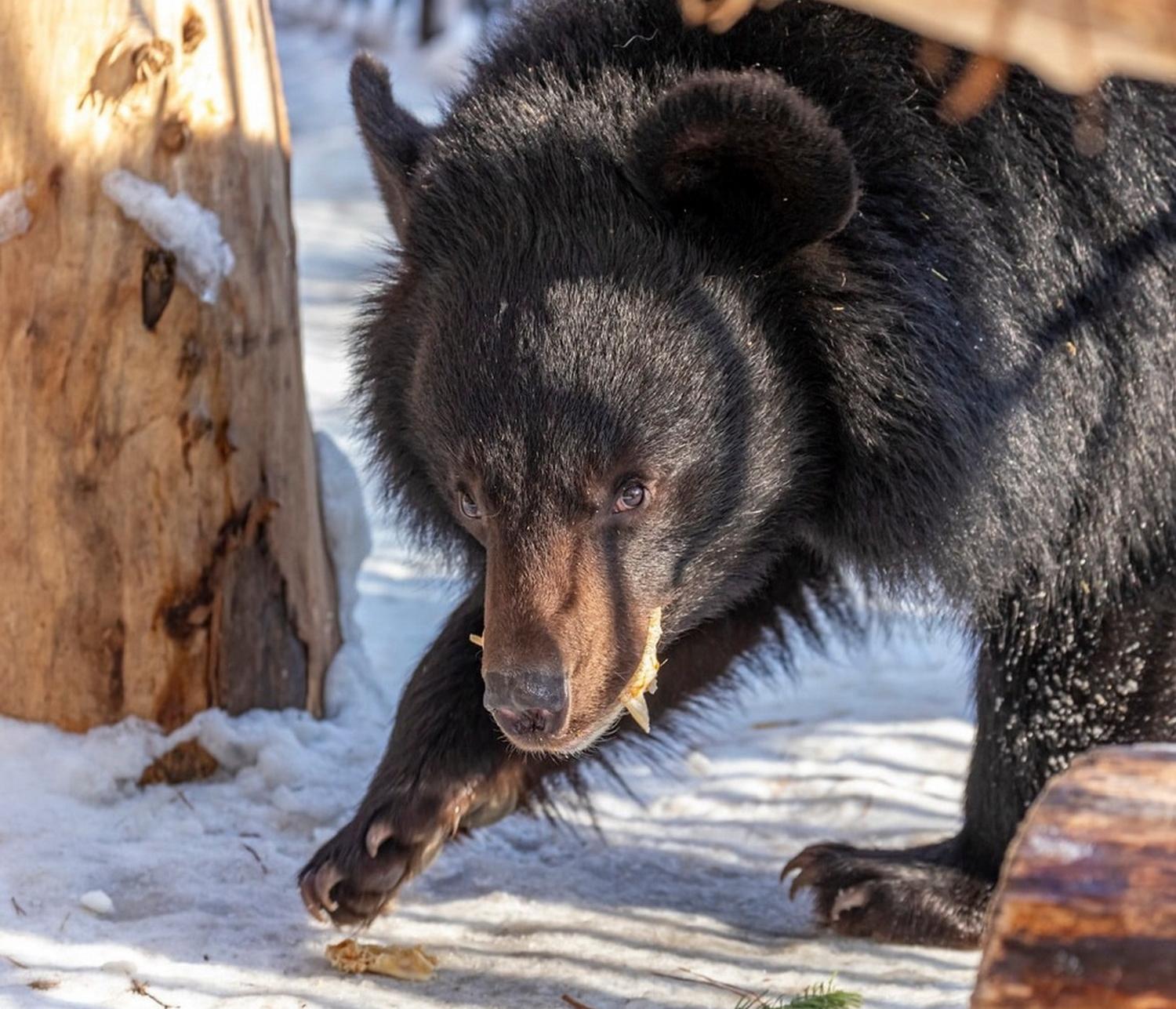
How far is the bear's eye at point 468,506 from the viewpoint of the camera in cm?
329

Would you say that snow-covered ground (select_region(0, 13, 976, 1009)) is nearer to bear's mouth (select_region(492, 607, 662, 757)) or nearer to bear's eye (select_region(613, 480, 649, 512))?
bear's mouth (select_region(492, 607, 662, 757))

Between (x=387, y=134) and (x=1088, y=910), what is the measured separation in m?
2.27

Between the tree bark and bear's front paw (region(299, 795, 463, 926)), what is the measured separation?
763 mm

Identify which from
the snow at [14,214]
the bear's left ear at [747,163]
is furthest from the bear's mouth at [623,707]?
the snow at [14,214]

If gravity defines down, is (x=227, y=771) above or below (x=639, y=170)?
below

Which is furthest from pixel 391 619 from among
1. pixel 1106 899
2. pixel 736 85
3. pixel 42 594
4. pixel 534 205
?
pixel 1106 899

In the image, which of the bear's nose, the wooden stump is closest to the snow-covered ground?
the bear's nose

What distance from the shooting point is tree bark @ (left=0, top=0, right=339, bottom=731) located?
3852 millimetres

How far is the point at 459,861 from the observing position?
4.26 meters

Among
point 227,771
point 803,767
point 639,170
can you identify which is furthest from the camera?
point 803,767

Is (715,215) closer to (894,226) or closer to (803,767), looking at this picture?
(894,226)

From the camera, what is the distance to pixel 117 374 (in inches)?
157

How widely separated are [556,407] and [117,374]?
4.57ft

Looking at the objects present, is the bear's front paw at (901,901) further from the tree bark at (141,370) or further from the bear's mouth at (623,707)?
the tree bark at (141,370)
